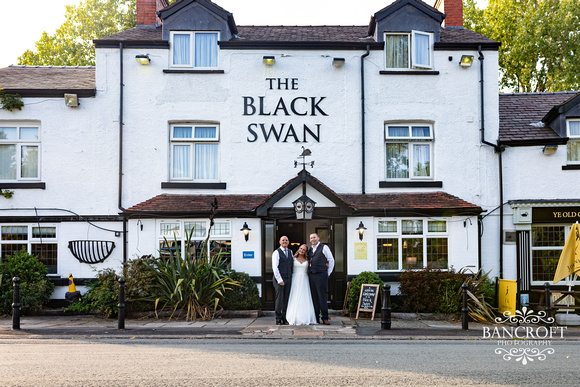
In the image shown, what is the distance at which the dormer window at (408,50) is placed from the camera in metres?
16.5

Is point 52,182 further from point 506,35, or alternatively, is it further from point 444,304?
point 506,35

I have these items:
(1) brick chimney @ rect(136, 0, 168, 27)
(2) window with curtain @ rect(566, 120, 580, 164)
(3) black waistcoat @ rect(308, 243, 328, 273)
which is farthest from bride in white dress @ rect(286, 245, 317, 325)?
(1) brick chimney @ rect(136, 0, 168, 27)

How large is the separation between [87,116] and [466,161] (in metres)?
10.8

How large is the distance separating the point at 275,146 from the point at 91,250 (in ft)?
19.2

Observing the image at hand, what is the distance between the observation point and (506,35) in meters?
31.1

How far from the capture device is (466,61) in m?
16.2

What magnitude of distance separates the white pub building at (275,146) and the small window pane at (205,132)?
5cm

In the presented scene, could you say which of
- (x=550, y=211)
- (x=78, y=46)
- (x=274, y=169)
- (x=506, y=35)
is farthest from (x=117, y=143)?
(x=506, y=35)

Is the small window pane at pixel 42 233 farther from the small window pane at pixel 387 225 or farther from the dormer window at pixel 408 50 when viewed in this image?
the dormer window at pixel 408 50

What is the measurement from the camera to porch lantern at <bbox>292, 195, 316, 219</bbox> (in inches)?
585

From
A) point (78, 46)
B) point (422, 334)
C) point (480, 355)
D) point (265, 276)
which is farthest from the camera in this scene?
point (78, 46)

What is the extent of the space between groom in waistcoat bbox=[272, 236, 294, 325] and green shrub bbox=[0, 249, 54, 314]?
6.34 m

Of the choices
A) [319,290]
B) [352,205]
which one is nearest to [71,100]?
[352,205]
